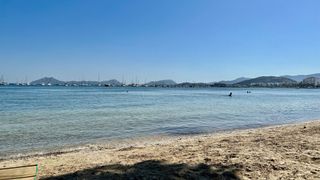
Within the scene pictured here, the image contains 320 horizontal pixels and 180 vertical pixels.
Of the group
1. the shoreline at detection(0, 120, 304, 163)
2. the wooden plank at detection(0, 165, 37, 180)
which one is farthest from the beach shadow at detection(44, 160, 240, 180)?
the shoreline at detection(0, 120, 304, 163)

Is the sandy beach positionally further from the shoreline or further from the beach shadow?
the shoreline

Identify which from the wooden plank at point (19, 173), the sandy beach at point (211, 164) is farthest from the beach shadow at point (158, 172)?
A: the wooden plank at point (19, 173)

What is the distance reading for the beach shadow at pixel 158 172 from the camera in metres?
6.88

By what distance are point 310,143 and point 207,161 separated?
166 inches

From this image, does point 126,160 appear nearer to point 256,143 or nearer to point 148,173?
point 148,173

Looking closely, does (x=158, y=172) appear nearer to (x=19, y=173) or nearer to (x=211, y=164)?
(x=211, y=164)

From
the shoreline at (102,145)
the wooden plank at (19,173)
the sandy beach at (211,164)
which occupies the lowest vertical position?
the shoreline at (102,145)

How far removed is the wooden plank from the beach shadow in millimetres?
2176

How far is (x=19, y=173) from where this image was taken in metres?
4.55

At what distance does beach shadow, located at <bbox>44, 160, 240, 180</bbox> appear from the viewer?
22.6ft

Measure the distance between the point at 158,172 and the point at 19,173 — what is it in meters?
3.26

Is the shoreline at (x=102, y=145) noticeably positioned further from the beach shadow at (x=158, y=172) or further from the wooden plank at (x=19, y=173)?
the wooden plank at (x=19, y=173)

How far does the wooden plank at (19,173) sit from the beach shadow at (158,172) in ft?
7.14

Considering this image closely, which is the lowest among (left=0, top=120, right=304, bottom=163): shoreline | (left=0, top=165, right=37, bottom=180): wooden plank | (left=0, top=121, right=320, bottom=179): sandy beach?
(left=0, top=120, right=304, bottom=163): shoreline
